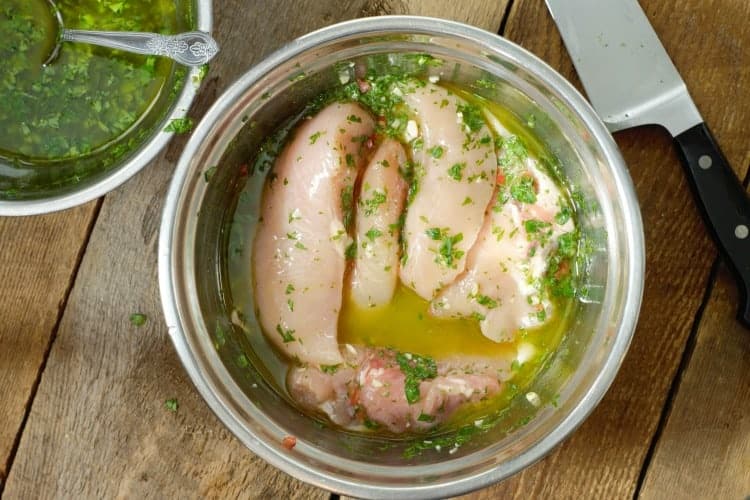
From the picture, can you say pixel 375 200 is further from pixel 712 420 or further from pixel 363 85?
pixel 712 420

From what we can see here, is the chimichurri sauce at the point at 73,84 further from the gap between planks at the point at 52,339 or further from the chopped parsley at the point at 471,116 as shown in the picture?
the chopped parsley at the point at 471,116

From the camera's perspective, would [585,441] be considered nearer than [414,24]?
No

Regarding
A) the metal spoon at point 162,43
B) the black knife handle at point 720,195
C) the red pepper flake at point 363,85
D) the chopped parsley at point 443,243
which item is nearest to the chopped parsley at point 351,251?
the chopped parsley at point 443,243

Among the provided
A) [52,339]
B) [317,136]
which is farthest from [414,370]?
[52,339]

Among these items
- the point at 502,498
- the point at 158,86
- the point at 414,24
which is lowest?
the point at 502,498

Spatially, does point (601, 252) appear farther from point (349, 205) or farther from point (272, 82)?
point (272, 82)

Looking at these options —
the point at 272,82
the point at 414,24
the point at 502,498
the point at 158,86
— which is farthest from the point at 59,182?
the point at 502,498

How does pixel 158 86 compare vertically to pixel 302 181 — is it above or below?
above
